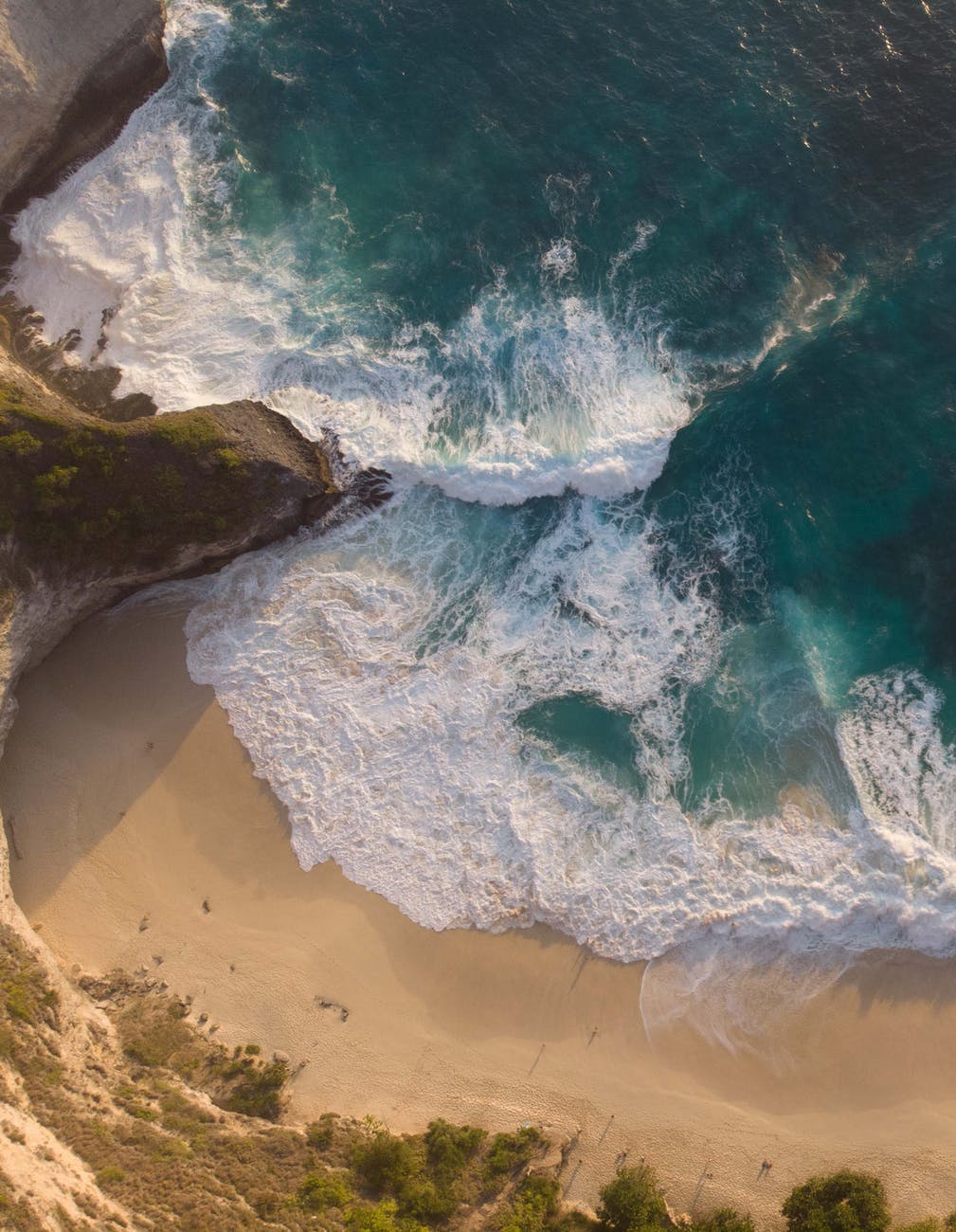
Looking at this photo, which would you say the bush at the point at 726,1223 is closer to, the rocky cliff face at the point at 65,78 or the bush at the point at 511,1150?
the bush at the point at 511,1150

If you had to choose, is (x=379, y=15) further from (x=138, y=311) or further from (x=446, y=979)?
(x=446, y=979)

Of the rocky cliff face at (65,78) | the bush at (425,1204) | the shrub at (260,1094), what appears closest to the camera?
the bush at (425,1204)

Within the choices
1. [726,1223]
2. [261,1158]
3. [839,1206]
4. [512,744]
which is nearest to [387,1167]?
[261,1158]

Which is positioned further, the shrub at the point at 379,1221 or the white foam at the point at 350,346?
the white foam at the point at 350,346

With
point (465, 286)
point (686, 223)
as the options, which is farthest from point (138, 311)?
point (686, 223)

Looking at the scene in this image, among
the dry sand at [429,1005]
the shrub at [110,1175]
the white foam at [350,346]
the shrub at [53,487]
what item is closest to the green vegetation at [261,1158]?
the shrub at [110,1175]

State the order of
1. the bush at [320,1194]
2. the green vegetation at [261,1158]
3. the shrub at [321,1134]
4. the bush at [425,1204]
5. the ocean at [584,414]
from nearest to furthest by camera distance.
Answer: the green vegetation at [261,1158]
the bush at [320,1194]
the bush at [425,1204]
the shrub at [321,1134]
the ocean at [584,414]

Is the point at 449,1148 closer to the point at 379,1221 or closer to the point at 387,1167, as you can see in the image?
the point at 387,1167
